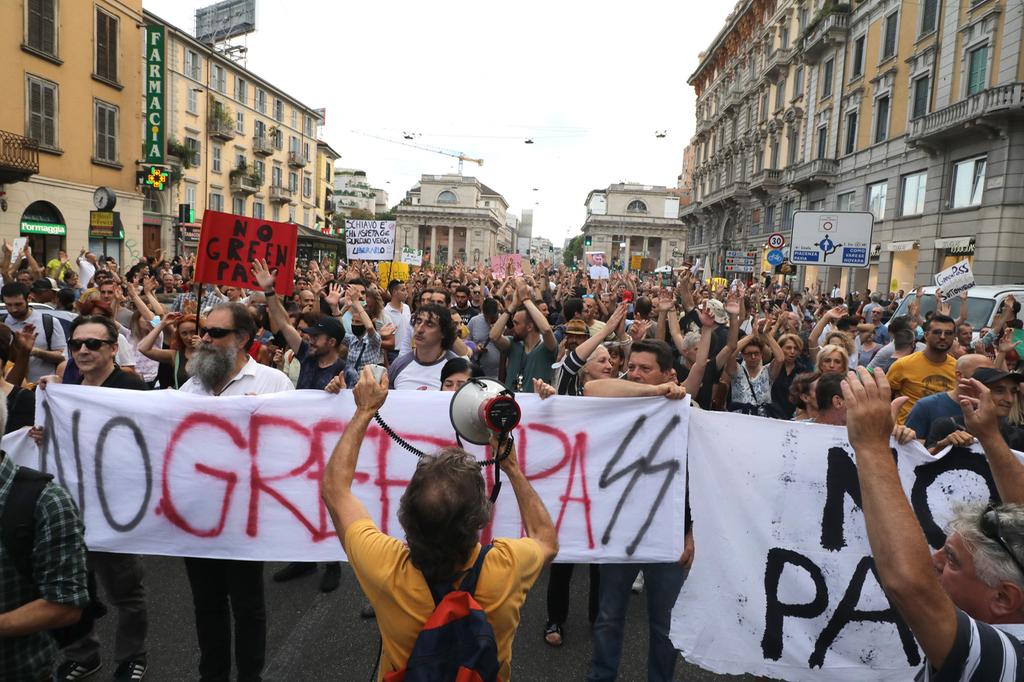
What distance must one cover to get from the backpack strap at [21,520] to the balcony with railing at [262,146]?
4770 cm

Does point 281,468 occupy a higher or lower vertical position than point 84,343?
lower

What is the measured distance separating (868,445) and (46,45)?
25.8 metres

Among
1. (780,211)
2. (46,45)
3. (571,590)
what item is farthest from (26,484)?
(780,211)

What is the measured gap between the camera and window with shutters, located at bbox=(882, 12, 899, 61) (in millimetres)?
25984

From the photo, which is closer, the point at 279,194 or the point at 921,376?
the point at 921,376

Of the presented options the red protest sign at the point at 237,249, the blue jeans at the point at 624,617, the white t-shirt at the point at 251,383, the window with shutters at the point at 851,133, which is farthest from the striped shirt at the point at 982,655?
the window with shutters at the point at 851,133

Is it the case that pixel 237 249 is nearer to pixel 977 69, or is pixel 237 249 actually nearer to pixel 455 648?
pixel 455 648

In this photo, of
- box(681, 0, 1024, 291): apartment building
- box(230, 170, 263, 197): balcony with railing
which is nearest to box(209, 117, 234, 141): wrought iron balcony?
box(230, 170, 263, 197): balcony with railing

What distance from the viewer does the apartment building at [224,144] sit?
117 feet

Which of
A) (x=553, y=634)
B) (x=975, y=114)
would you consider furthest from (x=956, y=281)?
(x=975, y=114)

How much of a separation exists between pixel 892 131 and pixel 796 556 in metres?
28.0

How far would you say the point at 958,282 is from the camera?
33.5ft

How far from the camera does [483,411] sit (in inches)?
82.8

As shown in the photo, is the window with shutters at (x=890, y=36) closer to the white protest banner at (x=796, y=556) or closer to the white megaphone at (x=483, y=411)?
the white protest banner at (x=796, y=556)
